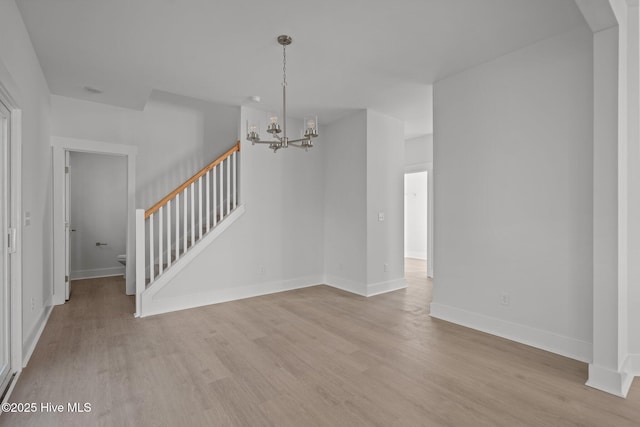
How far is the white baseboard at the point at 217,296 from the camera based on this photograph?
3.98m

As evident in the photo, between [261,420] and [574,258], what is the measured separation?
2.84 m

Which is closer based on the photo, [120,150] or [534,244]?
[534,244]

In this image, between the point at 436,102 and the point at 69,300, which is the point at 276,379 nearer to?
the point at 436,102

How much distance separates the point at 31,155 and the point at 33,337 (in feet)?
5.67

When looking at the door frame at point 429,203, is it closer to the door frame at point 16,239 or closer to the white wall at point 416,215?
A: the white wall at point 416,215

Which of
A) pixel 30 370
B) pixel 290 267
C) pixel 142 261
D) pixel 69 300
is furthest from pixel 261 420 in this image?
pixel 69 300

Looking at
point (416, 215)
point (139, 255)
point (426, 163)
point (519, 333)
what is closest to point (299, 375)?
point (519, 333)

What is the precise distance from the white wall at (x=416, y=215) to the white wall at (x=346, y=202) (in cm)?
412

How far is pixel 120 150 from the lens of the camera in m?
4.87

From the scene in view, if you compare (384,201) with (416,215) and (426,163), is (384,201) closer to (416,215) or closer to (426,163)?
(426,163)

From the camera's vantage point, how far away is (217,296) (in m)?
4.51

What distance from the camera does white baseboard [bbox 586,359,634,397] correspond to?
7.30 ft

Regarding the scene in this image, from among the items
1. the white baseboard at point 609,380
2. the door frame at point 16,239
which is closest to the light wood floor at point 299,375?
the white baseboard at point 609,380

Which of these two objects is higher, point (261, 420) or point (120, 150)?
point (120, 150)
